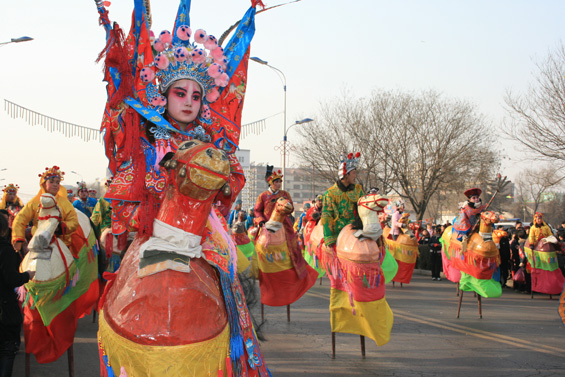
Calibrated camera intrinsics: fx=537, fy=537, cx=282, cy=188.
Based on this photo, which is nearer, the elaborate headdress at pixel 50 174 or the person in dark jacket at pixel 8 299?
the person in dark jacket at pixel 8 299

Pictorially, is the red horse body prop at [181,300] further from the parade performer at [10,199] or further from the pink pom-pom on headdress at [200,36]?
the parade performer at [10,199]

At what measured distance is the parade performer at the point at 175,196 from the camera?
8.34ft

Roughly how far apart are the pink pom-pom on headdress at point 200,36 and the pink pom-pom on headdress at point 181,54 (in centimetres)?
15

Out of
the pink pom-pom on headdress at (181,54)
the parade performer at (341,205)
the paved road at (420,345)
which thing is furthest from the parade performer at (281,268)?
the pink pom-pom on headdress at (181,54)

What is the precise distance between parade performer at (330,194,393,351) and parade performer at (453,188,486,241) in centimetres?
390

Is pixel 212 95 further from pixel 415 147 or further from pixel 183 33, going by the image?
pixel 415 147

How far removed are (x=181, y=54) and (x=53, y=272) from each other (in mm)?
3205

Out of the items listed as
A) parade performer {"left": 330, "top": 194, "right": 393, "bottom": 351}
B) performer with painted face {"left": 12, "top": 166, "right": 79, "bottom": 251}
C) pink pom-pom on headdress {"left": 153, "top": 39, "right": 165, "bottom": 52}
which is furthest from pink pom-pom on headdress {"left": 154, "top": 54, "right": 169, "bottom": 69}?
parade performer {"left": 330, "top": 194, "right": 393, "bottom": 351}

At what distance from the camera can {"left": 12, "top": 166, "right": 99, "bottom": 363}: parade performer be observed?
5645 millimetres

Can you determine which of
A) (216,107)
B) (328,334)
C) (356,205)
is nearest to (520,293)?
(328,334)

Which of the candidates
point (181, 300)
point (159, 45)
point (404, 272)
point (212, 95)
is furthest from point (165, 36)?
point (404, 272)

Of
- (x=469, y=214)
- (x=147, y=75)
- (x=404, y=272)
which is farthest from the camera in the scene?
(x=404, y=272)

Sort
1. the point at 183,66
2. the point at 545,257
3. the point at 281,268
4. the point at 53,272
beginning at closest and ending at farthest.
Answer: the point at 183,66 < the point at 53,272 < the point at 281,268 < the point at 545,257

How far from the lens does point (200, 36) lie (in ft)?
12.5
